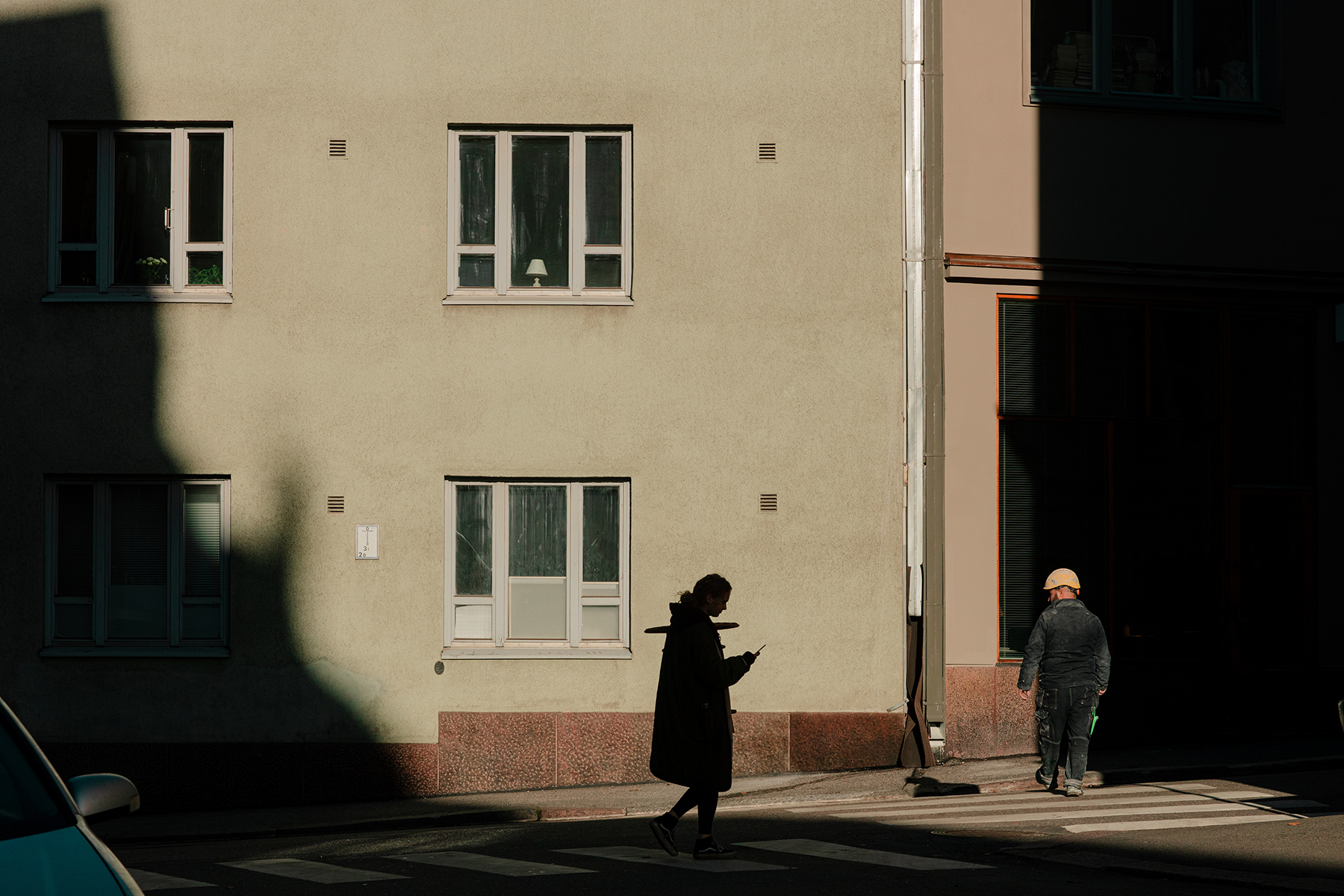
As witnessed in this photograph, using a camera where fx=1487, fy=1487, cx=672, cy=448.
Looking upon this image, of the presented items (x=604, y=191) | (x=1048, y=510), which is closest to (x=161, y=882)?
(x=604, y=191)

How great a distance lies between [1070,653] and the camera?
1231cm

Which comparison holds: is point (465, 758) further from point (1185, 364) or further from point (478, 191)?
point (1185, 364)

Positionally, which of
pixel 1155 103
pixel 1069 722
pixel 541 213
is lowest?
pixel 1069 722

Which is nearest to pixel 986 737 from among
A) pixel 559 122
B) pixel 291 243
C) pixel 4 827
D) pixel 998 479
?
pixel 998 479

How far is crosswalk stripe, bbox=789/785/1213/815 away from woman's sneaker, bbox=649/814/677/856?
3.07 metres

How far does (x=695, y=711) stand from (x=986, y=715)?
651 cm

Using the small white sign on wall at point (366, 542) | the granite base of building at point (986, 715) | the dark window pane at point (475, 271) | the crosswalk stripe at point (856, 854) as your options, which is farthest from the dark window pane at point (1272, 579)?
the small white sign on wall at point (366, 542)

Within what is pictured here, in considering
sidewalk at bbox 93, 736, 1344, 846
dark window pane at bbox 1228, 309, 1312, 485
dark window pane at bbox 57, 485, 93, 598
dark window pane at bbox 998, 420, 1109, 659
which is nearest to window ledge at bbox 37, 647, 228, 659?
dark window pane at bbox 57, 485, 93, 598

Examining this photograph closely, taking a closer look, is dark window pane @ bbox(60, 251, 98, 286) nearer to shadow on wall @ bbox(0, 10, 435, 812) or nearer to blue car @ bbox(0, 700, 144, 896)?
shadow on wall @ bbox(0, 10, 435, 812)

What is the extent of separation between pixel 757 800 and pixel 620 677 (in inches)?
84.2

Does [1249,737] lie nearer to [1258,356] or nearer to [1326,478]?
[1326,478]

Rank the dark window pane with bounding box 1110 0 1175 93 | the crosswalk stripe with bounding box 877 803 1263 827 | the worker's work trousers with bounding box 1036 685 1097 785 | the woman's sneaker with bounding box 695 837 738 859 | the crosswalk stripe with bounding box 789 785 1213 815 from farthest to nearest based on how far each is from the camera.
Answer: the dark window pane with bounding box 1110 0 1175 93
the crosswalk stripe with bounding box 789 785 1213 815
the worker's work trousers with bounding box 1036 685 1097 785
the crosswalk stripe with bounding box 877 803 1263 827
the woman's sneaker with bounding box 695 837 738 859

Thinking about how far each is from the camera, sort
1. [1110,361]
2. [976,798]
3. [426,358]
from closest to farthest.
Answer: [976,798], [426,358], [1110,361]

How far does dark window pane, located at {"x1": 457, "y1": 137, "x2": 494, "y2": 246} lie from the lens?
15.0 meters
